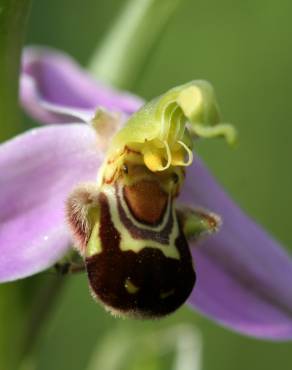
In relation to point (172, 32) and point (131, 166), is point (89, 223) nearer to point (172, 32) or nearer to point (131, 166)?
point (131, 166)

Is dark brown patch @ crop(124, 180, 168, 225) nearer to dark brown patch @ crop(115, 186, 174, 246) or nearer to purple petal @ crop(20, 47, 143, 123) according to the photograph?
dark brown patch @ crop(115, 186, 174, 246)

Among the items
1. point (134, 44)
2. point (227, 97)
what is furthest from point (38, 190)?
point (227, 97)

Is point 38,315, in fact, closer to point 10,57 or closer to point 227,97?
point 10,57

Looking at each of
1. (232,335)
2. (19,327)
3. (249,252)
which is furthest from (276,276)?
(232,335)

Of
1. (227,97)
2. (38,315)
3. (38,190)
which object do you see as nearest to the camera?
(38,190)

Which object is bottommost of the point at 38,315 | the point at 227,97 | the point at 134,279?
the point at 227,97
